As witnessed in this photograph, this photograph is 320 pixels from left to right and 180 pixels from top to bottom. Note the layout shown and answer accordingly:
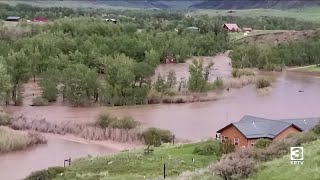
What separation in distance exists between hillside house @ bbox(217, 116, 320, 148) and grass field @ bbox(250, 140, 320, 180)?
11911 mm

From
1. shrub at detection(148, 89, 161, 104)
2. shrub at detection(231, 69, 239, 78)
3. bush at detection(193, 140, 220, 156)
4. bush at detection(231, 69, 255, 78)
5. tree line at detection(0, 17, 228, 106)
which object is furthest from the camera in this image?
shrub at detection(231, 69, 239, 78)

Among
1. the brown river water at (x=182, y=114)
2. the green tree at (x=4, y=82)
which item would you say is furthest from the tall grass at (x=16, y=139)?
the green tree at (x=4, y=82)

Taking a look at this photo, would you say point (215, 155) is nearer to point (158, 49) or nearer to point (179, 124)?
point (179, 124)

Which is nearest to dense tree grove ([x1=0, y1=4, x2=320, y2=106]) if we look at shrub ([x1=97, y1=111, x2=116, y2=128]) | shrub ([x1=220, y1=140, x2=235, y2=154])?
shrub ([x1=97, y1=111, x2=116, y2=128])

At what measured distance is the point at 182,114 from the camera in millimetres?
43094

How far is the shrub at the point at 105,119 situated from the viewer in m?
37.3

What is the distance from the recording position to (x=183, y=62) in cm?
7406

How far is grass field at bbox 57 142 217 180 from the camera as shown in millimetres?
22328

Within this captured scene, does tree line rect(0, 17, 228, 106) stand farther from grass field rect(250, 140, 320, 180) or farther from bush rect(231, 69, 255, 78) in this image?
grass field rect(250, 140, 320, 180)

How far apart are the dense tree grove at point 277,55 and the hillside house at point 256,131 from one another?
39.7 metres

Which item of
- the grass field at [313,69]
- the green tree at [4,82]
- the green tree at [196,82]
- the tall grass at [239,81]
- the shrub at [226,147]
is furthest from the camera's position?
the grass field at [313,69]

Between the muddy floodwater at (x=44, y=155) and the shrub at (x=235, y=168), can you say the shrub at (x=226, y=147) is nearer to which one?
the muddy floodwater at (x=44, y=155)

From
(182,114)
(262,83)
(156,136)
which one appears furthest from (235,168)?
(262,83)

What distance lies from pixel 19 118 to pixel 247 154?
25.4 metres
